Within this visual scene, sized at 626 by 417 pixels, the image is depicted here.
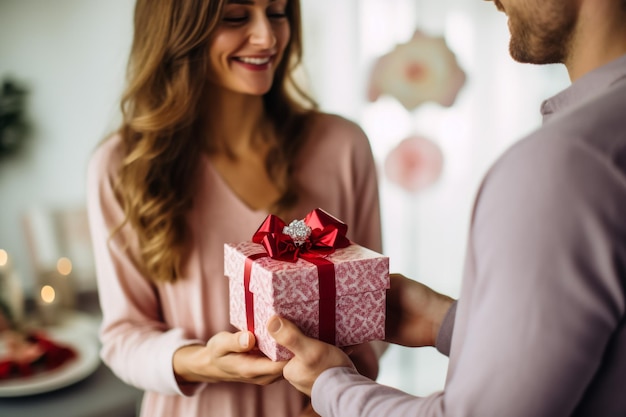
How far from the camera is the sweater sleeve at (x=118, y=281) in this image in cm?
135

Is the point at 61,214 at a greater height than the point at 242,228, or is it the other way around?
the point at 242,228

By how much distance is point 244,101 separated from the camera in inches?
58.0

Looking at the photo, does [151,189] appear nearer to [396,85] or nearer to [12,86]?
[12,86]

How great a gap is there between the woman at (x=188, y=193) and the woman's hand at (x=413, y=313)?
25cm

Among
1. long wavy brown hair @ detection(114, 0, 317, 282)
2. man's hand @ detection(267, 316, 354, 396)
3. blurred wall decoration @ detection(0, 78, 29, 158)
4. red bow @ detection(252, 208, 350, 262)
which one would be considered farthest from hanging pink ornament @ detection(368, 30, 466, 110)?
man's hand @ detection(267, 316, 354, 396)

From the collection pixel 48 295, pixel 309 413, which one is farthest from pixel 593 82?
pixel 48 295

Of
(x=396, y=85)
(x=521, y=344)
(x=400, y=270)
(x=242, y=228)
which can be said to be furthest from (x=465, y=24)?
(x=521, y=344)

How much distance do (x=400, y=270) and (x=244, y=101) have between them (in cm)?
170

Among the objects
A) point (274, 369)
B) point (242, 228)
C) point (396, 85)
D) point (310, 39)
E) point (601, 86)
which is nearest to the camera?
point (601, 86)

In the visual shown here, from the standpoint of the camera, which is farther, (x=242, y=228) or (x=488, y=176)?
(x=242, y=228)

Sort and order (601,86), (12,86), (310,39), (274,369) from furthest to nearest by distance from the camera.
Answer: (310,39) < (12,86) < (274,369) < (601,86)

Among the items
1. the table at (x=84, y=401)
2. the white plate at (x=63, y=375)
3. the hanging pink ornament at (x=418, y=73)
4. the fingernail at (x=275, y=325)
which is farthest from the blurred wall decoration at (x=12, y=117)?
the fingernail at (x=275, y=325)

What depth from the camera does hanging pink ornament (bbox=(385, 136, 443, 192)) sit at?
2918mm

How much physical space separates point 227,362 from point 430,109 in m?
2.05
